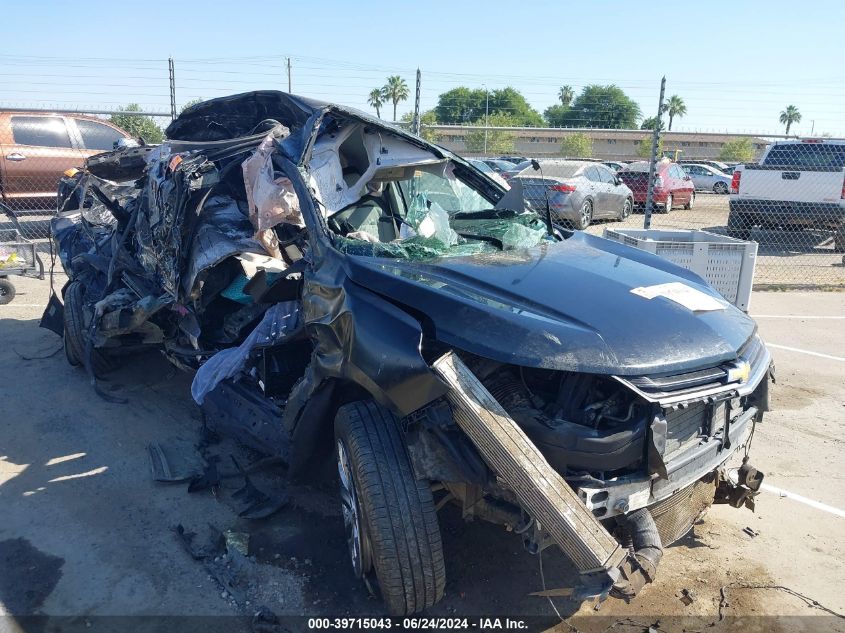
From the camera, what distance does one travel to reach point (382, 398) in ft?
8.45

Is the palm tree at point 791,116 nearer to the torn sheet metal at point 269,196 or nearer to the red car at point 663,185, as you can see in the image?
the red car at point 663,185

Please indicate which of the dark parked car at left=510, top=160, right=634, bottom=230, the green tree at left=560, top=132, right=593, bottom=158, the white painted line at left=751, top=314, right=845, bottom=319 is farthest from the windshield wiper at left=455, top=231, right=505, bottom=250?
the green tree at left=560, top=132, right=593, bottom=158

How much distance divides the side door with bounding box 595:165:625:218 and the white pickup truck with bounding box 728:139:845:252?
2706 mm

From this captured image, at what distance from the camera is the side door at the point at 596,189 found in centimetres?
1453

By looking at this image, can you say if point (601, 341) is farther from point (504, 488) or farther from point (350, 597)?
point (350, 597)

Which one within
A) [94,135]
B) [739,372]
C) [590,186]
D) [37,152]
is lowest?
[739,372]

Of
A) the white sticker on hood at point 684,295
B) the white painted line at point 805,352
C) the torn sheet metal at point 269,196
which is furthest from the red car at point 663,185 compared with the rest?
the white sticker on hood at point 684,295

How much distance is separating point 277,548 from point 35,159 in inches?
399

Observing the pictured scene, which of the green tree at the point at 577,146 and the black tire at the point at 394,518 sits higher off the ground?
the green tree at the point at 577,146

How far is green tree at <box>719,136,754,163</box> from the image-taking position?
47344 mm

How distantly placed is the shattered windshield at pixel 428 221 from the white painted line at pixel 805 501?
2.01m

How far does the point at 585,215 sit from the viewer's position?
14.2 meters

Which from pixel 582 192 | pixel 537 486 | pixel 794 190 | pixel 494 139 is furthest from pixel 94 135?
pixel 494 139

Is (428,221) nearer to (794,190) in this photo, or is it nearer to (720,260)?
(720,260)
